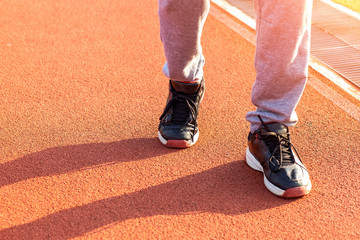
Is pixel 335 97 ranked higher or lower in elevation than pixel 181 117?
lower

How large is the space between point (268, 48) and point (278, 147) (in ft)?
1.54

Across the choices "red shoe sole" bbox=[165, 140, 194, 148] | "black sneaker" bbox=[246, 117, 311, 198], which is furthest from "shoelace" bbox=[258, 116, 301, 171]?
"red shoe sole" bbox=[165, 140, 194, 148]

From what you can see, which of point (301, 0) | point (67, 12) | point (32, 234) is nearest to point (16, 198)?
point (32, 234)

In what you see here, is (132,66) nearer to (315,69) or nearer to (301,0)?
(315,69)

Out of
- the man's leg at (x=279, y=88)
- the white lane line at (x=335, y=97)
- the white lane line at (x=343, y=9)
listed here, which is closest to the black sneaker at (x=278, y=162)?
the man's leg at (x=279, y=88)

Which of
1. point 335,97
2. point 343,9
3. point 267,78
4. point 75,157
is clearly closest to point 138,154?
point 75,157

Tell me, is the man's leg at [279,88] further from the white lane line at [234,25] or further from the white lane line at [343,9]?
the white lane line at [343,9]

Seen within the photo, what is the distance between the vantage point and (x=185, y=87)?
2385 millimetres

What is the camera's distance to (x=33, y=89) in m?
2.94

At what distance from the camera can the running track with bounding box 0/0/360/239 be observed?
1890 millimetres

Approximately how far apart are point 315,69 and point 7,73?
2153 mm

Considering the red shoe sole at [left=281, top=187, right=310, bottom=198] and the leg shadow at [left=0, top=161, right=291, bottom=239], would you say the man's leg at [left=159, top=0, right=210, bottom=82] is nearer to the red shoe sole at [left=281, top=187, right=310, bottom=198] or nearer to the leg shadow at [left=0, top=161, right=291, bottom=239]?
the leg shadow at [left=0, top=161, right=291, bottom=239]

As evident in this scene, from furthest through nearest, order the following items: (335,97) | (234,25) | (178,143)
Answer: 1. (234,25)
2. (335,97)
3. (178,143)

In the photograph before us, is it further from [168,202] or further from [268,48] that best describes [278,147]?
[168,202]
